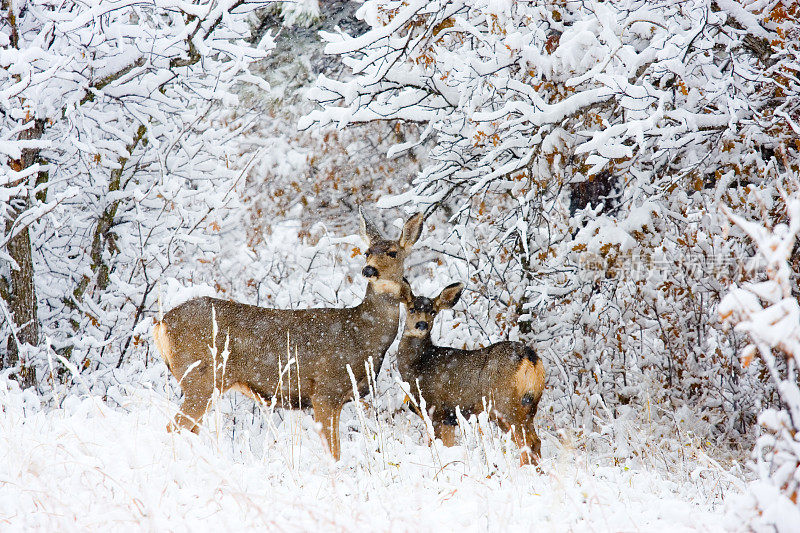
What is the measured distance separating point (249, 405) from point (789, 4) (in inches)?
222

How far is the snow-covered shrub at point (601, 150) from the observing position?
4914 millimetres

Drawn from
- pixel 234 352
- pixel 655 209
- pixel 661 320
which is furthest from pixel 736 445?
pixel 234 352

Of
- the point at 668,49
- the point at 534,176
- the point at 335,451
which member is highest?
the point at 668,49

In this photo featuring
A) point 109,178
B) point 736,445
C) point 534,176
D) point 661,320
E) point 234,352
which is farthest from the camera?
point 109,178

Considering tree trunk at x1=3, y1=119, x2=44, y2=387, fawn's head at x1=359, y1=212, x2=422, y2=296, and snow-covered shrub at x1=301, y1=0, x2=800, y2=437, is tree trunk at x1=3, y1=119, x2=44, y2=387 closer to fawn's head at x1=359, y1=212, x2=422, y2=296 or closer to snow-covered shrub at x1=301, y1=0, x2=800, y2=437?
snow-covered shrub at x1=301, y1=0, x2=800, y2=437

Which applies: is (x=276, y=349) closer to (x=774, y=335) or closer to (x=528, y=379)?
(x=528, y=379)

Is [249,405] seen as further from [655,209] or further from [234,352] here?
[655,209]

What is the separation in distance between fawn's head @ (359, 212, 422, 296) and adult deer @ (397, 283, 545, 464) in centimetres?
19

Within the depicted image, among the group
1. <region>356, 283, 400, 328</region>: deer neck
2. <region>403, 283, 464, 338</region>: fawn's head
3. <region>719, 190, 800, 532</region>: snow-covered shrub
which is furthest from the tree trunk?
<region>719, 190, 800, 532</region>: snow-covered shrub

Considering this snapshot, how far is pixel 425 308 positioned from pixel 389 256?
570 millimetres

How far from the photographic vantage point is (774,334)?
1.79 meters

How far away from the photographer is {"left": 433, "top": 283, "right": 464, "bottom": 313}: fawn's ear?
238 inches

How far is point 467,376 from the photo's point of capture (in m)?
5.73

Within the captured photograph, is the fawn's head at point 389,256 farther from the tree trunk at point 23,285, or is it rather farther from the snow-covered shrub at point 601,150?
the tree trunk at point 23,285
